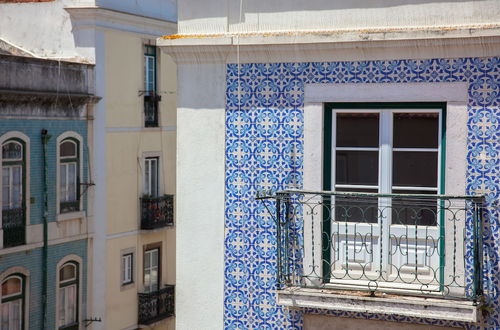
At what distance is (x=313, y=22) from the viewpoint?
27.8ft

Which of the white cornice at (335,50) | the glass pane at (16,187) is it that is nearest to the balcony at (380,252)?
the white cornice at (335,50)

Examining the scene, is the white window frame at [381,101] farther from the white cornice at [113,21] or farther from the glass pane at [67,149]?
the white cornice at [113,21]

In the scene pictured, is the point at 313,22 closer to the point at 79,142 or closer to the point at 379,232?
the point at 379,232

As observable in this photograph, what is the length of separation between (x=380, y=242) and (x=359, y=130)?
3.11 ft

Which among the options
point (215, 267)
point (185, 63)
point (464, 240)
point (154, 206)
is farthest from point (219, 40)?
point (154, 206)

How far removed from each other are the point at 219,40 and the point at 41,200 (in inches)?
512

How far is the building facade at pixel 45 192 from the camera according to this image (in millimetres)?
19844

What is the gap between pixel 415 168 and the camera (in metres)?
8.20

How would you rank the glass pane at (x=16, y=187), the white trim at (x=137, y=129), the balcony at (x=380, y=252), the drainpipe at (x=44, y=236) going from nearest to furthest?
the balcony at (x=380, y=252) < the glass pane at (x=16, y=187) < the drainpipe at (x=44, y=236) < the white trim at (x=137, y=129)

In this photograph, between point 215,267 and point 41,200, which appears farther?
point 41,200

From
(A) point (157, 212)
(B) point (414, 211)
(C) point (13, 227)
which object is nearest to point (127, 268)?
(A) point (157, 212)

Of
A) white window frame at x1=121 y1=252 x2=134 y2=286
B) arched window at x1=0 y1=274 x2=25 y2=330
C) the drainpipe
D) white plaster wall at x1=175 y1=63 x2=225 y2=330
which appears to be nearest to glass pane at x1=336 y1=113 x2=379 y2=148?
white plaster wall at x1=175 y1=63 x2=225 y2=330

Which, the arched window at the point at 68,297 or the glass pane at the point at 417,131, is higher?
the glass pane at the point at 417,131

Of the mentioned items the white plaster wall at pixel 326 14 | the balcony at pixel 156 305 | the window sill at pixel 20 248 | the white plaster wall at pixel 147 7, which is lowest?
the balcony at pixel 156 305
